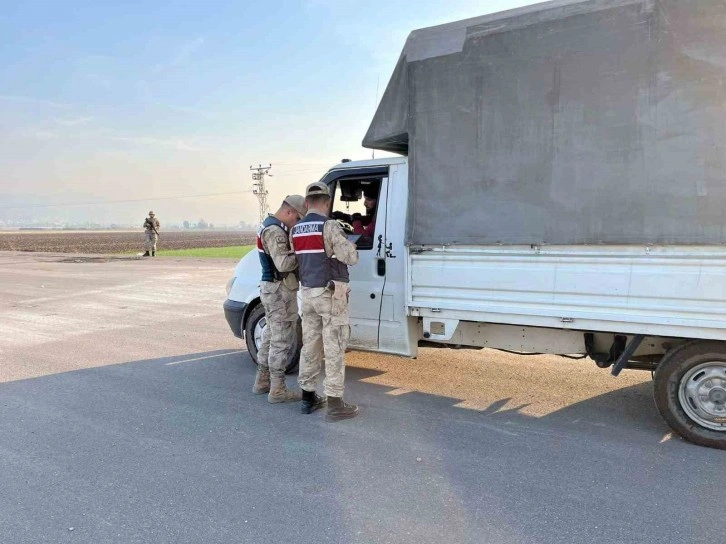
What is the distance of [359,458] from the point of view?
147 inches

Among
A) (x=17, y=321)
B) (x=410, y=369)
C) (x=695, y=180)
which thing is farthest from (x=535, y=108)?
(x=17, y=321)

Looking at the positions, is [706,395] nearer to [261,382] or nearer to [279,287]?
[279,287]

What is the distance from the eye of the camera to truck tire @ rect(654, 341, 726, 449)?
12.3 feet

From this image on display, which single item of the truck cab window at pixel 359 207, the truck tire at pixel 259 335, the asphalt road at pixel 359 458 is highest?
the truck cab window at pixel 359 207

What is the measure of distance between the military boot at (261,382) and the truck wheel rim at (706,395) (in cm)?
351

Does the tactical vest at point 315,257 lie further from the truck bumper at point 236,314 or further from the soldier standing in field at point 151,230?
the soldier standing in field at point 151,230

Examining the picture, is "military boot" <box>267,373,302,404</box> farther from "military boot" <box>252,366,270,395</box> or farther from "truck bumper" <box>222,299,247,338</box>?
"truck bumper" <box>222,299,247,338</box>

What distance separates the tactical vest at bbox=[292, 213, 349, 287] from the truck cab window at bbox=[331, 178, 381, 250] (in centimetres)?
63

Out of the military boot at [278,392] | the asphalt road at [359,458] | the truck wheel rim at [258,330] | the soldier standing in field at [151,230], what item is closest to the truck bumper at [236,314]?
the truck wheel rim at [258,330]

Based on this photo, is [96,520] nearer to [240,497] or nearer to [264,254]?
[240,497]

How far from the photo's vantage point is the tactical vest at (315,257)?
4.39m

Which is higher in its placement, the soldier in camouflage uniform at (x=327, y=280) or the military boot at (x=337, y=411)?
the soldier in camouflage uniform at (x=327, y=280)

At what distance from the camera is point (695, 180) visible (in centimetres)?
354

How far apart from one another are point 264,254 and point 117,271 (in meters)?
14.9
